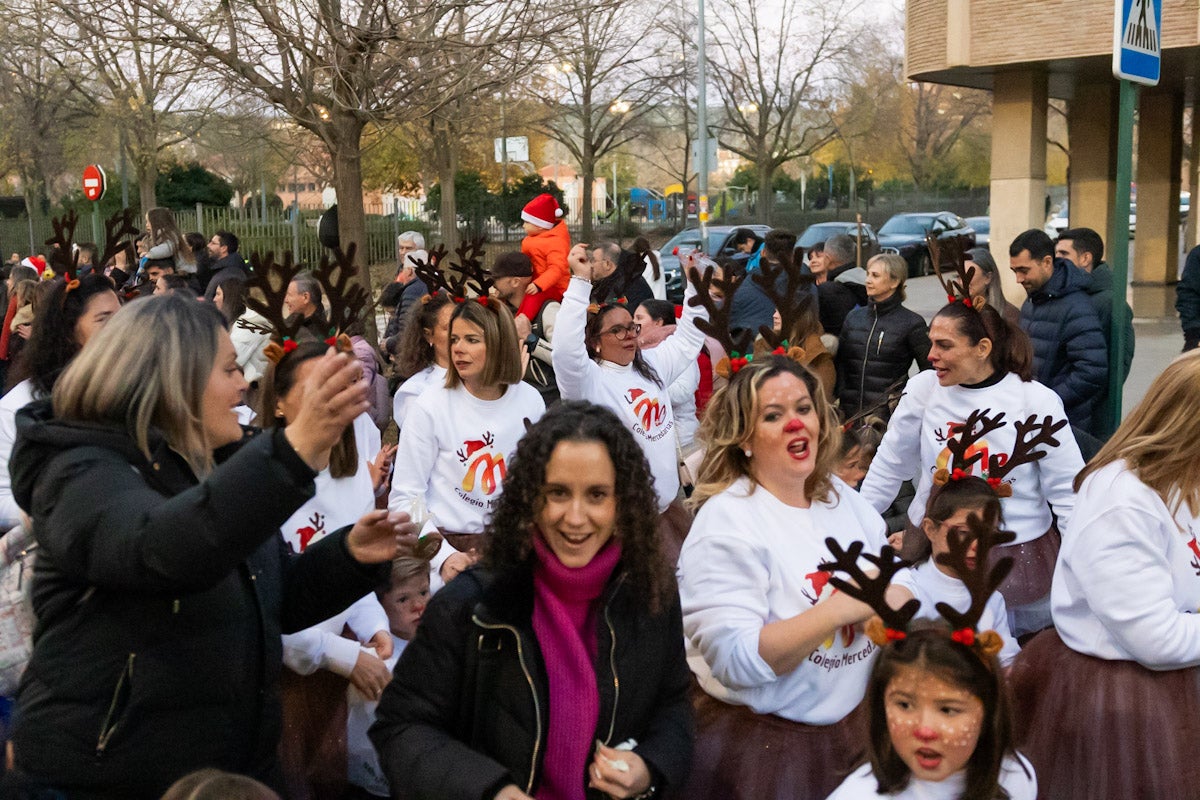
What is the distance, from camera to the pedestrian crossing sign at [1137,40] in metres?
5.26

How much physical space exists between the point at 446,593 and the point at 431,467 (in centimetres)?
244

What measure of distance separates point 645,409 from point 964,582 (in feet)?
10.9

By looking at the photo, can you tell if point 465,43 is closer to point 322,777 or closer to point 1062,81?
point 322,777

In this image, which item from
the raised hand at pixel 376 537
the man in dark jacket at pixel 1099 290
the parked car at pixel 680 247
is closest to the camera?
the raised hand at pixel 376 537

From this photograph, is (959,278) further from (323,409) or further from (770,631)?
(323,409)

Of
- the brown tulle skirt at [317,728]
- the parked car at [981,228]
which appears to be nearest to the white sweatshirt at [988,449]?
the brown tulle skirt at [317,728]

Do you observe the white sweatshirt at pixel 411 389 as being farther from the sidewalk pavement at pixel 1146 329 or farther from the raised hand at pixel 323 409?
the sidewalk pavement at pixel 1146 329

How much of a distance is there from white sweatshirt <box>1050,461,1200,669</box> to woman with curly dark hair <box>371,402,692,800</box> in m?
1.26

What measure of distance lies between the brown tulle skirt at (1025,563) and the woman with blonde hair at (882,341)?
2.27m

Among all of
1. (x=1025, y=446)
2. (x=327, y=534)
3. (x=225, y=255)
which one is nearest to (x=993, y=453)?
(x=1025, y=446)

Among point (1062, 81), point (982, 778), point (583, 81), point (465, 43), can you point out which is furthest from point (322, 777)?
point (583, 81)

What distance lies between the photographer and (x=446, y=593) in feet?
9.36

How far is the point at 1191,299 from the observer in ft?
31.3

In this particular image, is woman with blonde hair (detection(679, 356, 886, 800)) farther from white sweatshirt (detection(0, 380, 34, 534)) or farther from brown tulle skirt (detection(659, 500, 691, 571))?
white sweatshirt (detection(0, 380, 34, 534))
